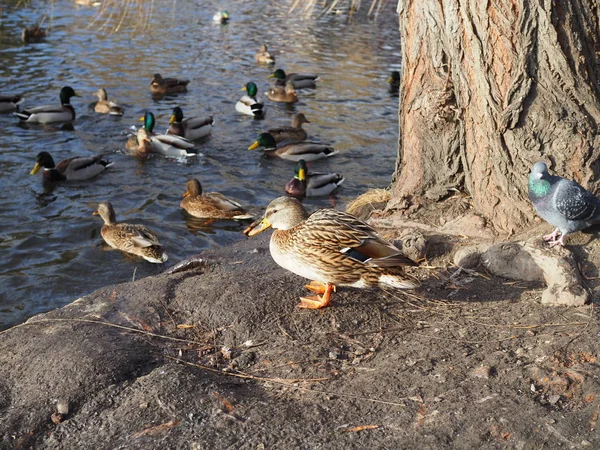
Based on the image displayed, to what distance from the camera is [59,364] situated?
4555 millimetres

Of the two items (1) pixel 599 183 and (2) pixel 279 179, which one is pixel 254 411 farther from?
(2) pixel 279 179

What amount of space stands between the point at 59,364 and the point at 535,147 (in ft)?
12.6

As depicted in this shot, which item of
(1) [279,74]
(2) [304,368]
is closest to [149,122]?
(1) [279,74]

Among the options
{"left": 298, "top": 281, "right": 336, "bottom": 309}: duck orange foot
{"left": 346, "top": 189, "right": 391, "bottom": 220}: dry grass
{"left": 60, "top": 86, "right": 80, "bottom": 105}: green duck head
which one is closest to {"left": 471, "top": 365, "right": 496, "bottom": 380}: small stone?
{"left": 298, "top": 281, "right": 336, "bottom": 309}: duck orange foot

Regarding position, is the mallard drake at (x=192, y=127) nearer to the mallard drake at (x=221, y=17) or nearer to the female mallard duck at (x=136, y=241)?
the female mallard duck at (x=136, y=241)

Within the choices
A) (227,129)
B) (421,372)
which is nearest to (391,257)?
(421,372)

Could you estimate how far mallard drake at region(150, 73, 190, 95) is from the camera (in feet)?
53.5

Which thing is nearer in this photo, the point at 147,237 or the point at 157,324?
the point at 157,324

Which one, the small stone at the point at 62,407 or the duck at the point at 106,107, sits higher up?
the small stone at the point at 62,407

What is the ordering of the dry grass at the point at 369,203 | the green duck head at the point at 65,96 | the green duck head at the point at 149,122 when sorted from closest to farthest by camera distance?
the dry grass at the point at 369,203, the green duck head at the point at 149,122, the green duck head at the point at 65,96

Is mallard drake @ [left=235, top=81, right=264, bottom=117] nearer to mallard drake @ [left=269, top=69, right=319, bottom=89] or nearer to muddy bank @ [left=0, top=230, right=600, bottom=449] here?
mallard drake @ [left=269, top=69, right=319, bottom=89]

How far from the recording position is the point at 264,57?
20.0m

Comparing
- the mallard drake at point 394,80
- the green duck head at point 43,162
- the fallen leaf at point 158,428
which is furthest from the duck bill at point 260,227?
the mallard drake at point 394,80

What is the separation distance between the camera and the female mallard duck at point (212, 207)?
10383 mm
